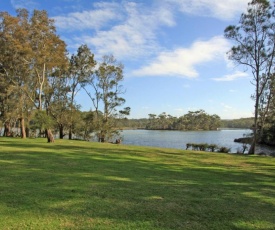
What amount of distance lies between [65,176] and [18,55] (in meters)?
18.5

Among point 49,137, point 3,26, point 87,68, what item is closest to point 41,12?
point 3,26

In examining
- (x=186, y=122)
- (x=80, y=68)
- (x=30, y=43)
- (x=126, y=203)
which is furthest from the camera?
(x=186, y=122)

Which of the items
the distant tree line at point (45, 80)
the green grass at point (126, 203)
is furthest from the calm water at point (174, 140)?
the green grass at point (126, 203)

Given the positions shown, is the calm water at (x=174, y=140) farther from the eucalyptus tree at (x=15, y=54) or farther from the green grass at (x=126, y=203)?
the green grass at (x=126, y=203)

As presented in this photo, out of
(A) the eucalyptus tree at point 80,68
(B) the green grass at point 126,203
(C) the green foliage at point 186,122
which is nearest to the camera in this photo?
(B) the green grass at point 126,203

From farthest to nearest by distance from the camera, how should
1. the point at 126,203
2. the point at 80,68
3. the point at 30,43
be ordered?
the point at 80,68, the point at 30,43, the point at 126,203

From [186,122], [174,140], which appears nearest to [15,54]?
[174,140]

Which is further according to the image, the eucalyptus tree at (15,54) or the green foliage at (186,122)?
the green foliage at (186,122)

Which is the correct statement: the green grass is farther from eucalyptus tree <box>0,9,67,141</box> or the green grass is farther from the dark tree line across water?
the dark tree line across water

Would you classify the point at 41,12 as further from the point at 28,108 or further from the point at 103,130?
the point at 103,130

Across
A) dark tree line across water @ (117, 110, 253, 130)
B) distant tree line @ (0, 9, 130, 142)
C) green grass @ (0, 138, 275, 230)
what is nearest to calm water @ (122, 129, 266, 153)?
distant tree line @ (0, 9, 130, 142)

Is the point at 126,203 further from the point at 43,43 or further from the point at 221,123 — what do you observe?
the point at 221,123

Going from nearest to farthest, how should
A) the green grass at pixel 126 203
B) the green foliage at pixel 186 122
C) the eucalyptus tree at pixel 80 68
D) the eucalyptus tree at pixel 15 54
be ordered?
the green grass at pixel 126 203
the eucalyptus tree at pixel 15 54
the eucalyptus tree at pixel 80 68
the green foliage at pixel 186 122

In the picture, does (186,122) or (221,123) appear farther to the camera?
(221,123)
